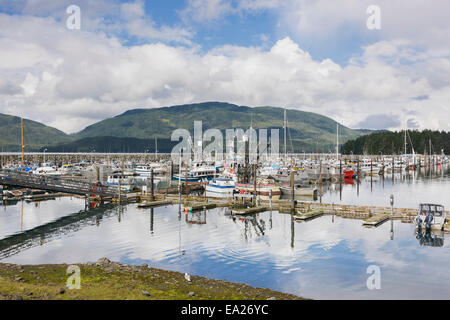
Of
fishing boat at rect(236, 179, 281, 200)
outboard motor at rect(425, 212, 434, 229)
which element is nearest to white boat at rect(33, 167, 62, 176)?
fishing boat at rect(236, 179, 281, 200)

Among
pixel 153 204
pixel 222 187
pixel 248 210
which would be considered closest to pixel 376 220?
pixel 248 210

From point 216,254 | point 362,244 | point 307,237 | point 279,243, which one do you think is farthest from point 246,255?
point 362,244

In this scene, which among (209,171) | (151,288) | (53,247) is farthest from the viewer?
(209,171)

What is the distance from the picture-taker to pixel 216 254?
31.0 meters

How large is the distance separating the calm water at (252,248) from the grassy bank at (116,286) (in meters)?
3.16

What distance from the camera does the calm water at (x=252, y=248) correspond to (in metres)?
24.2

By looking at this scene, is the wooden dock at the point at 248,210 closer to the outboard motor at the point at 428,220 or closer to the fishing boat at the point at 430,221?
the fishing boat at the point at 430,221

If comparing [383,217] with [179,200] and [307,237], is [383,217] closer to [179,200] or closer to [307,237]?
[307,237]

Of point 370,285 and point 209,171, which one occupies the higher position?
point 209,171

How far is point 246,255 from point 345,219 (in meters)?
Answer: 21.2

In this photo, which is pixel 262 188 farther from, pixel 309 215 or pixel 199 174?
pixel 199 174

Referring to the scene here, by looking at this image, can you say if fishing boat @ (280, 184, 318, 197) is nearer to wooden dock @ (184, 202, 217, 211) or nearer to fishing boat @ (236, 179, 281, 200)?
fishing boat @ (236, 179, 281, 200)

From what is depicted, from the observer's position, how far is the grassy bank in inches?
679

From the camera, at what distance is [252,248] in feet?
109
